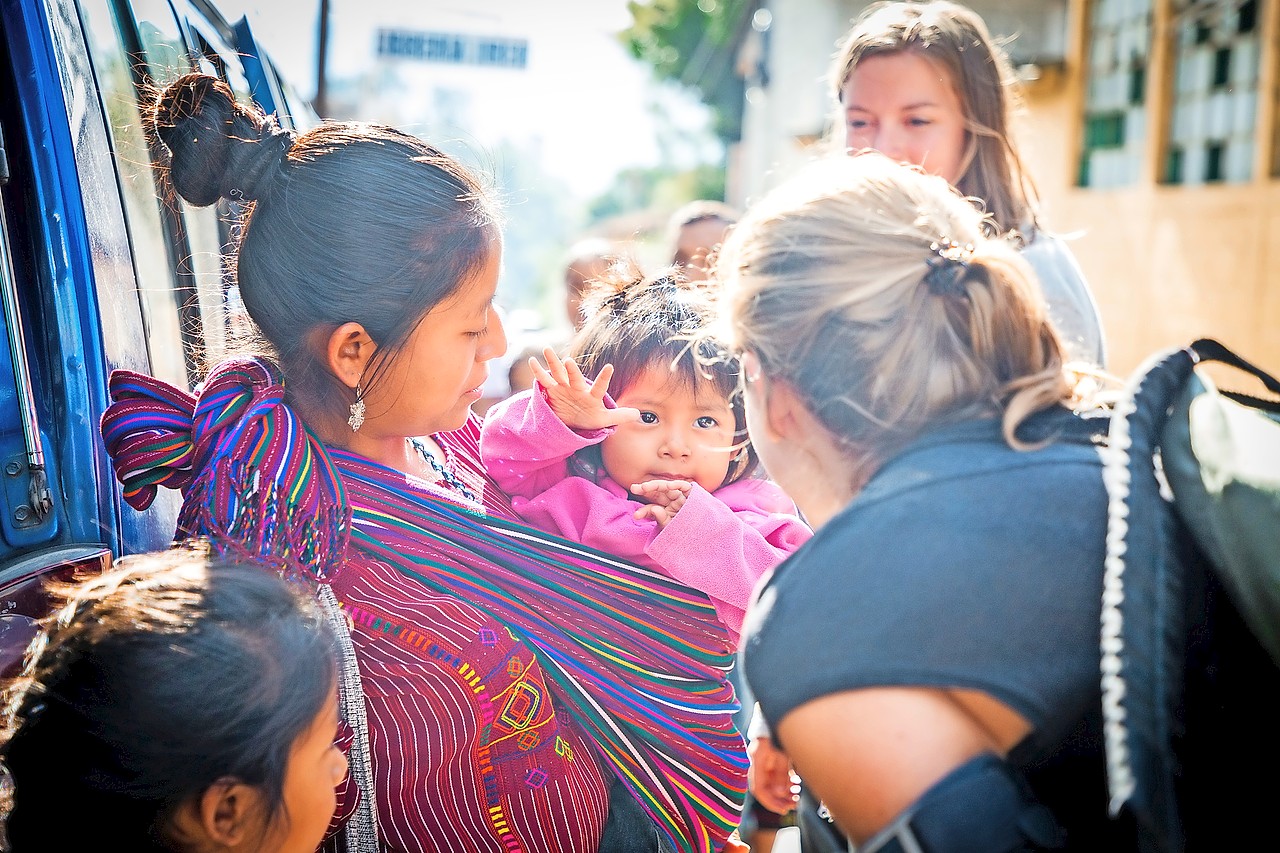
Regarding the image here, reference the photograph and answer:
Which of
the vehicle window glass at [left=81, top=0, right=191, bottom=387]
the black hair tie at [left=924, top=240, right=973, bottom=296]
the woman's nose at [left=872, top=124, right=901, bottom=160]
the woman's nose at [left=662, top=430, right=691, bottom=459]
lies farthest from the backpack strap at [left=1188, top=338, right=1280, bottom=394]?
the vehicle window glass at [left=81, top=0, right=191, bottom=387]

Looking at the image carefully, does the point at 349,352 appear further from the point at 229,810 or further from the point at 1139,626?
the point at 1139,626

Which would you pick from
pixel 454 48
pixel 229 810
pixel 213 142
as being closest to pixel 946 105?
pixel 213 142

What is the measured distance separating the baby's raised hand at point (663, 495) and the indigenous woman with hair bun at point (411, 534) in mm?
159

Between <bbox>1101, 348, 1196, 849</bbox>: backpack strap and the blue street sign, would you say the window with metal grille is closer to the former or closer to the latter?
the blue street sign

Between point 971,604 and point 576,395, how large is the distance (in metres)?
1.01

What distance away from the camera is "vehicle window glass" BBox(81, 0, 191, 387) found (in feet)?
6.33

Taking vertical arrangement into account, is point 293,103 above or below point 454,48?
below

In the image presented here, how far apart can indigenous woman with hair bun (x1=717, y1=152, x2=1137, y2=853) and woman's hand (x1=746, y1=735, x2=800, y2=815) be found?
0.37m

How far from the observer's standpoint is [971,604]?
126cm

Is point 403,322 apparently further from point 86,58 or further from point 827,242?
point 827,242

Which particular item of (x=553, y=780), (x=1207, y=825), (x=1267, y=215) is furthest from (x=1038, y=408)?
(x=1267, y=215)

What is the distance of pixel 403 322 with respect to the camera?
1872 millimetres

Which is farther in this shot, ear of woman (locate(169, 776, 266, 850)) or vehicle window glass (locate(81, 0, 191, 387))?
vehicle window glass (locate(81, 0, 191, 387))

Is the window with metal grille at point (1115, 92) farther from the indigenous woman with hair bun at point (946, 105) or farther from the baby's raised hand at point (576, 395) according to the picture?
the baby's raised hand at point (576, 395)
